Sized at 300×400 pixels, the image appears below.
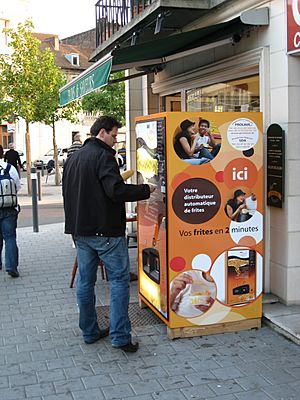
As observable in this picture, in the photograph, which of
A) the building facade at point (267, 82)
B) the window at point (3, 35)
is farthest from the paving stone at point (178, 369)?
the window at point (3, 35)

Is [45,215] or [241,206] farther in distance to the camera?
[45,215]

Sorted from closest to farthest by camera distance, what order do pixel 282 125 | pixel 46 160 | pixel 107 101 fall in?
1. pixel 282 125
2. pixel 107 101
3. pixel 46 160

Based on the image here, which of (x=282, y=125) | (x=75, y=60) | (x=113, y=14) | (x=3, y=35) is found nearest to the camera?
(x=282, y=125)

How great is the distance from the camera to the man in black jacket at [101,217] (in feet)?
14.3

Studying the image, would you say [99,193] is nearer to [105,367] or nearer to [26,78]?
[105,367]

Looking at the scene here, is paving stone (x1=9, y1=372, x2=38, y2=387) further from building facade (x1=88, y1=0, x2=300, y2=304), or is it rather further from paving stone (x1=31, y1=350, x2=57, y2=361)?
building facade (x1=88, y1=0, x2=300, y2=304)

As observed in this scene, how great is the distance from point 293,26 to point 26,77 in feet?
48.1

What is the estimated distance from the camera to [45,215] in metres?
Result: 13.5

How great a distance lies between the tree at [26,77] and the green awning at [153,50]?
39.4 feet

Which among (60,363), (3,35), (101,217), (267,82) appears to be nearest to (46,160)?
(3,35)

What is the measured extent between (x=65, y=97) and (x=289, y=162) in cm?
374

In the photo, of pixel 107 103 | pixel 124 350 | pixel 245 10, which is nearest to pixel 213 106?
pixel 245 10

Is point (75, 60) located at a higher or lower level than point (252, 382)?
higher

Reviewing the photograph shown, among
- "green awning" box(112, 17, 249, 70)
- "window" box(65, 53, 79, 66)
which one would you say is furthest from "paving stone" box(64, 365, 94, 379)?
"window" box(65, 53, 79, 66)
